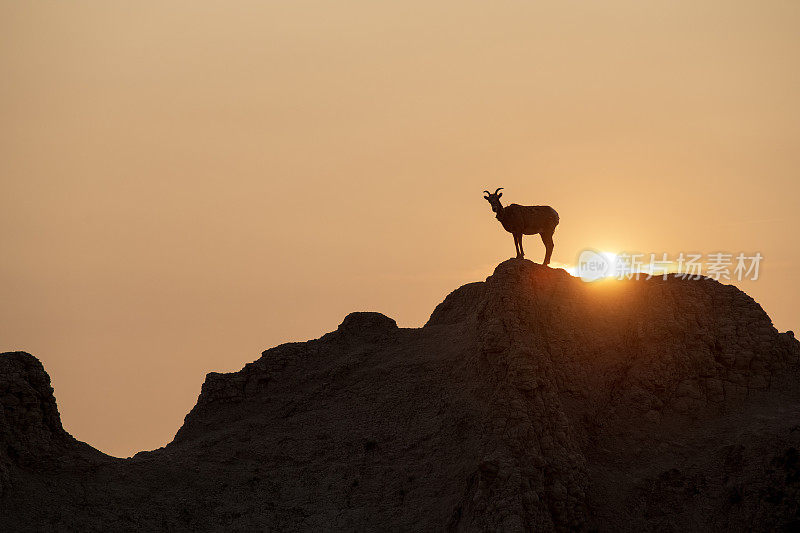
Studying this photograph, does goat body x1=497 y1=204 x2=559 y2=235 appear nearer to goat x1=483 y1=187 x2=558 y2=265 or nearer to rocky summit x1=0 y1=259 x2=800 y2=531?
goat x1=483 y1=187 x2=558 y2=265

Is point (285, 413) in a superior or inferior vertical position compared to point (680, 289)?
inferior

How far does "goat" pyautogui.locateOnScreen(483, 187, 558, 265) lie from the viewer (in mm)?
35469

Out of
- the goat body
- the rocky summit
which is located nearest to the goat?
the goat body

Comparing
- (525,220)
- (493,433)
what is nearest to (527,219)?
(525,220)

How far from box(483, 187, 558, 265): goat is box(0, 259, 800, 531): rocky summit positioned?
1.80m

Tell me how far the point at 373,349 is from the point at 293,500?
7799mm

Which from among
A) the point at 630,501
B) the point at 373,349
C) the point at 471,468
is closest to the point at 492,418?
the point at 471,468

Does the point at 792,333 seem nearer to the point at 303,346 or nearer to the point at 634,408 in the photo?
the point at 634,408

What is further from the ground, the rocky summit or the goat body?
the goat body

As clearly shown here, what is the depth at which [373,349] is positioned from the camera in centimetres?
3688

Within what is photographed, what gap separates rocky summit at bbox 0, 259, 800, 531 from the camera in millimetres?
28859

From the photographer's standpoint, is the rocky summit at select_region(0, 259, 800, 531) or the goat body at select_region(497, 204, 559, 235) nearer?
the rocky summit at select_region(0, 259, 800, 531)

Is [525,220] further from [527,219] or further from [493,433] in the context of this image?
[493,433]

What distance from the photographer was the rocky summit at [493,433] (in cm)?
2886
